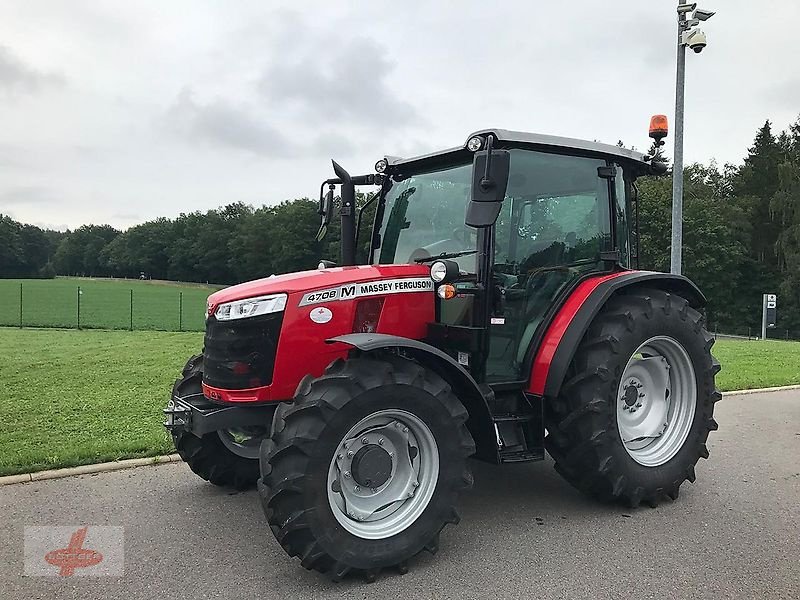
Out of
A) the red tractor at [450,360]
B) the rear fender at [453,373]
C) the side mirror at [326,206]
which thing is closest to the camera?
the red tractor at [450,360]

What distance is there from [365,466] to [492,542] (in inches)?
38.5

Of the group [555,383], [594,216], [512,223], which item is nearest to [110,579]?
[555,383]

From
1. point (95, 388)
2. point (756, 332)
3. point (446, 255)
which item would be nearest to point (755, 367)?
point (446, 255)

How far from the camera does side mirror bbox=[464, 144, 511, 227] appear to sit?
146 inches

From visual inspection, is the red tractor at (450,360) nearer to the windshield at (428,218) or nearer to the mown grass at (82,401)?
the windshield at (428,218)

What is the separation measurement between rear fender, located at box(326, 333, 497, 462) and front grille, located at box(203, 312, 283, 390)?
361 mm

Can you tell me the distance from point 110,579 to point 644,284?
3994 mm

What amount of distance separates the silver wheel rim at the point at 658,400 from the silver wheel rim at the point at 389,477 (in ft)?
5.83

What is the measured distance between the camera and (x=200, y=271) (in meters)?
95.8

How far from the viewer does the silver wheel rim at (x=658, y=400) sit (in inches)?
192

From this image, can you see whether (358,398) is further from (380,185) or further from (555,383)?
(380,185)

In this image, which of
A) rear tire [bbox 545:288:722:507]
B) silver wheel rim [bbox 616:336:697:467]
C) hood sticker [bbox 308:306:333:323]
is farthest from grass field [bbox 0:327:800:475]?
silver wheel rim [bbox 616:336:697:467]

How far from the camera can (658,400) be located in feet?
16.7

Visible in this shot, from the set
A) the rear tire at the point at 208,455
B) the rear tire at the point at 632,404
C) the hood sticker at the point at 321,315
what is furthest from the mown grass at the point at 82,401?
the rear tire at the point at 632,404
